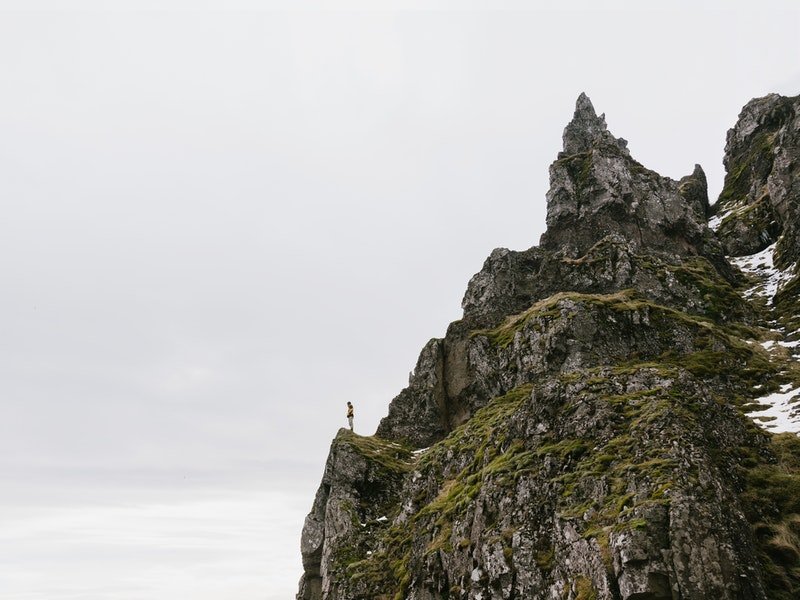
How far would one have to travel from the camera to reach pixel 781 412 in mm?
32344

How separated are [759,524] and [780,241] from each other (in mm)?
55618

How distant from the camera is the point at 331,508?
1839 inches

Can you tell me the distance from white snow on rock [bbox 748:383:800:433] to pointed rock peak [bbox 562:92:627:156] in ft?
217

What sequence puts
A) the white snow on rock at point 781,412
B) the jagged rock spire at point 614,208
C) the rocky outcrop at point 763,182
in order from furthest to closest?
the jagged rock spire at point 614,208, the rocky outcrop at point 763,182, the white snow on rock at point 781,412

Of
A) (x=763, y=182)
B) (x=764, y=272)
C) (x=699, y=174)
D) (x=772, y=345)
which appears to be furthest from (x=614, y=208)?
(x=699, y=174)

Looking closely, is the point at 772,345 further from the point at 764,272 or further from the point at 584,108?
the point at 584,108

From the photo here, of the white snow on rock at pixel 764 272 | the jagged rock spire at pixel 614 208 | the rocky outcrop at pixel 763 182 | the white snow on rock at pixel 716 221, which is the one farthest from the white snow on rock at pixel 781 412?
the white snow on rock at pixel 716 221

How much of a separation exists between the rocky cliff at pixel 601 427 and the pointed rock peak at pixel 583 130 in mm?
10669

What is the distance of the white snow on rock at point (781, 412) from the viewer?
3029 centimetres

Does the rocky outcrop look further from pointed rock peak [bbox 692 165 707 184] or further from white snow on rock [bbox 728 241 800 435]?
pointed rock peak [bbox 692 165 707 184]

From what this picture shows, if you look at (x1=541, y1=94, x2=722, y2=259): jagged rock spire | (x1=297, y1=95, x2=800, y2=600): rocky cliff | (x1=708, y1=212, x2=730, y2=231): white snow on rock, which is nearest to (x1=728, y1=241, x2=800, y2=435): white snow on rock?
(x1=297, y1=95, x2=800, y2=600): rocky cliff

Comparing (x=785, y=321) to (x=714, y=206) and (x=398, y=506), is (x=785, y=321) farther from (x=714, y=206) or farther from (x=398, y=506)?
(x=714, y=206)

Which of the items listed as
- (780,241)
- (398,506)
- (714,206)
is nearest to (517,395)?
(398,506)

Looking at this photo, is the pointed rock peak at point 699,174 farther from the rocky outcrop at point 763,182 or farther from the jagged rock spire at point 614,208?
the jagged rock spire at point 614,208
